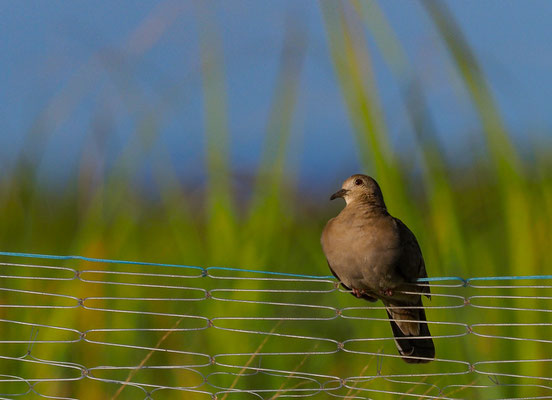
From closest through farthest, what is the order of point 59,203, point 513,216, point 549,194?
1. point 513,216
2. point 549,194
3. point 59,203

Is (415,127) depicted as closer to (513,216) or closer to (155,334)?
(513,216)

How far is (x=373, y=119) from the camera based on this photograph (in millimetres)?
2879

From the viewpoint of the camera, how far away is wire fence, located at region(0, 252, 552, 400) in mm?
3082

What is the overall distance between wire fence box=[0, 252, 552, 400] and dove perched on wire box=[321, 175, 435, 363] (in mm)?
160

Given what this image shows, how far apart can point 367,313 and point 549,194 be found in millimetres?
961

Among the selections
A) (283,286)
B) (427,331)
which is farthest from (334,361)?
(427,331)

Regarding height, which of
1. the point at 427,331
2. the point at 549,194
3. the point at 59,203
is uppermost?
the point at 59,203

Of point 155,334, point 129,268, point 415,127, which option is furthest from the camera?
point 129,268

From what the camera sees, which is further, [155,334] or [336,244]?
[155,334]

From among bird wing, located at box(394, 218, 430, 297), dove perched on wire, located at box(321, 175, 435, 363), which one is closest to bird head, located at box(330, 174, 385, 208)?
dove perched on wire, located at box(321, 175, 435, 363)

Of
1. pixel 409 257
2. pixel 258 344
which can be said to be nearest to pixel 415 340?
pixel 409 257

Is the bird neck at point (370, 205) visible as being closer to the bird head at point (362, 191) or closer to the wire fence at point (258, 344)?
the bird head at point (362, 191)

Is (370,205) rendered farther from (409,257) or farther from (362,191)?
(409,257)

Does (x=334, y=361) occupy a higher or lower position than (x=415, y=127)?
lower
